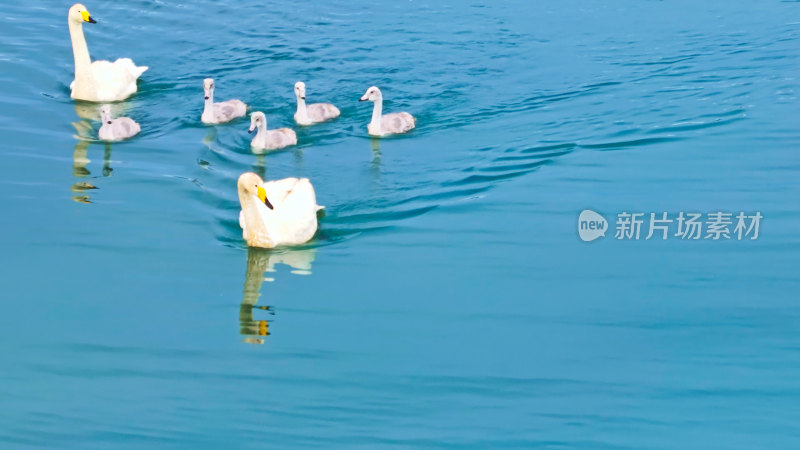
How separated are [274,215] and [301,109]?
4.03 meters

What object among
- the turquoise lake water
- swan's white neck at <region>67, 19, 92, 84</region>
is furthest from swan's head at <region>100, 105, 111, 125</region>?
swan's white neck at <region>67, 19, 92, 84</region>

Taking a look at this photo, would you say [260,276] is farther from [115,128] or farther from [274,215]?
[115,128]

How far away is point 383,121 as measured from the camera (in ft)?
50.3

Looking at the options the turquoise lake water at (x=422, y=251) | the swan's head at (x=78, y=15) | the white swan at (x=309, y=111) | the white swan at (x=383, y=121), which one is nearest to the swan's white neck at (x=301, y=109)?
the white swan at (x=309, y=111)

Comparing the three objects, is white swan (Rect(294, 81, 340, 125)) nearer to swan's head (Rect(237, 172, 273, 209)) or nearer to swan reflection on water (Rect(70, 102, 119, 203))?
swan reflection on water (Rect(70, 102, 119, 203))

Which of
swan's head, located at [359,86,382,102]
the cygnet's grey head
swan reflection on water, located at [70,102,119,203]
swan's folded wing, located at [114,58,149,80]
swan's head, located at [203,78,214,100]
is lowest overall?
swan reflection on water, located at [70,102,119,203]

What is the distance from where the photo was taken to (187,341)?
9.80m

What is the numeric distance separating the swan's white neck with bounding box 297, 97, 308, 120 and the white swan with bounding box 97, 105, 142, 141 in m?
2.21

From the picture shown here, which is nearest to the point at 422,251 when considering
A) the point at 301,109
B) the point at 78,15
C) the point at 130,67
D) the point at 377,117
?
the point at 377,117

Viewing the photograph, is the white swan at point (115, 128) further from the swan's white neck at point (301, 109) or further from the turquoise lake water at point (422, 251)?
the swan's white neck at point (301, 109)

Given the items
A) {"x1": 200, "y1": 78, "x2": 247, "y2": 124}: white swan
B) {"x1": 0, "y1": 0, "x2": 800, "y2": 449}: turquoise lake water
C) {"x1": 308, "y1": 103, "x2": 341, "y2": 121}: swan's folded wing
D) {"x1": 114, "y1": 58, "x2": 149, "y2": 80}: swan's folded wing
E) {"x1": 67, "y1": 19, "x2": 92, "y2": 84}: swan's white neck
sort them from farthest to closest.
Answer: {"x1": 114, "y1": 58, "x2": 149, "y2": 80}: swan's folded wing → {"x1": 67, "y1": 19, "x2": 92, "y2": 84}: swan's white neck → {"x1": 308, "y1": 103, "x2": 341, "y2": 121}: swan's folded wing → {"x1": 200, "y1": 78, "x2": 247, "y2": 124}: white swan → {"x1": 0, "y1": 0, "x2": 800, "y2": 449}: turquoise lake water

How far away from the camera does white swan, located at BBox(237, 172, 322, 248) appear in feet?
37.7

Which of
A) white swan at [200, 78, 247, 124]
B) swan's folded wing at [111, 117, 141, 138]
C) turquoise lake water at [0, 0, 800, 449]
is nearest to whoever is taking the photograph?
turquoise lake water at [0, 0, 800, 449]

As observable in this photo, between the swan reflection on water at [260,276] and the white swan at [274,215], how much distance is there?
0.14 m
